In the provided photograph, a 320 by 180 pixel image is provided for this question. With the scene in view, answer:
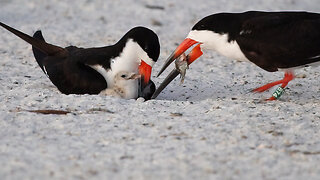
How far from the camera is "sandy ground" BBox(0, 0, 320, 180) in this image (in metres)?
2.56

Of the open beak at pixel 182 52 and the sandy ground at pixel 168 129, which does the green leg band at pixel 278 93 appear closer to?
the sandy ground at pixel 168 129

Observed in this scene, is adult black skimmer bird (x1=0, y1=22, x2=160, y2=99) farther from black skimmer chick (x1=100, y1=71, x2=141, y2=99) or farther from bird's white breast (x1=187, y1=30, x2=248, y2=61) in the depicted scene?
bird's white breast (x1=187, y1=30, x2=248, y2=61)

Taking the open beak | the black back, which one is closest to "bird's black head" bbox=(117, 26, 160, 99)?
the open beak

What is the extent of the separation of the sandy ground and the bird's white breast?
0.33m

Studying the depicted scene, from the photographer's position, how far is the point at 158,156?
2.72 m

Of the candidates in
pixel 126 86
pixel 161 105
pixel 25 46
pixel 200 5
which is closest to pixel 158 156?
pixel 161 105

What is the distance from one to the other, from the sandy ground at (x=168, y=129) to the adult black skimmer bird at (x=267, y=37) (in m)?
0.31

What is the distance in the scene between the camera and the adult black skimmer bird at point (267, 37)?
12.9 ft

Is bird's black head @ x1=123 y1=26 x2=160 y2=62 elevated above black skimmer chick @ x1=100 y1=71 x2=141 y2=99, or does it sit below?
above

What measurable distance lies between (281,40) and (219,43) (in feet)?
1.58

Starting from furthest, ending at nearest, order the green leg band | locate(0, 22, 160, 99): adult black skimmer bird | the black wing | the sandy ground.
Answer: the green leg band < locate(0, 22, 160, 99): adult black skimmer bird < the black wing < the sandy ground

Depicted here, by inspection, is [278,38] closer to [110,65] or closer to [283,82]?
[283,82]

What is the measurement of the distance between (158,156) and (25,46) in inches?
132

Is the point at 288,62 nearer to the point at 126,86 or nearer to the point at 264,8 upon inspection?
the point at 126,86
